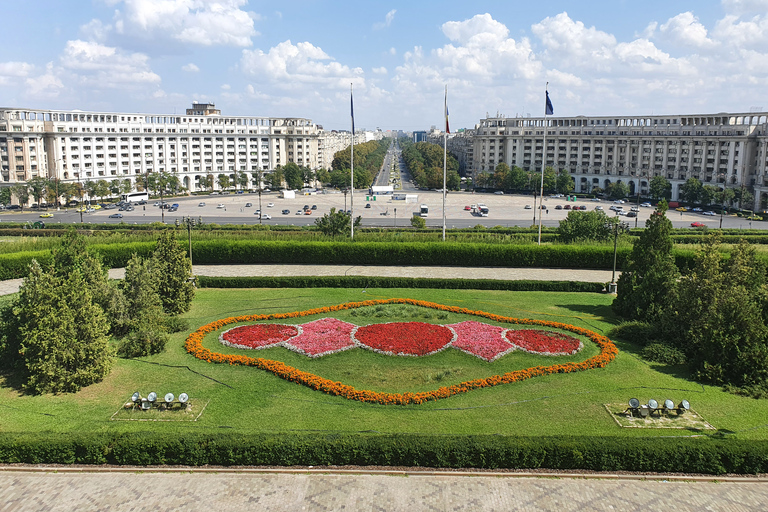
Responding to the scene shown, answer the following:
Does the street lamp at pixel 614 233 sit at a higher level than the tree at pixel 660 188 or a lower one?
lower

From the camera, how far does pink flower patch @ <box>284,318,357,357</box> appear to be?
74.9 feet

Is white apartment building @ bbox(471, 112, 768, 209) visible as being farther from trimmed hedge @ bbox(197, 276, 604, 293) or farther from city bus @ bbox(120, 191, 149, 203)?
trimmed hedge @ bbox(197, 276, 604, 293)

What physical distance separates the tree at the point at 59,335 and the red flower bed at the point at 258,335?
15.4ft

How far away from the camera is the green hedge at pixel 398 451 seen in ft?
49.6

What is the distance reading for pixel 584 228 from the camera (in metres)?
44.0

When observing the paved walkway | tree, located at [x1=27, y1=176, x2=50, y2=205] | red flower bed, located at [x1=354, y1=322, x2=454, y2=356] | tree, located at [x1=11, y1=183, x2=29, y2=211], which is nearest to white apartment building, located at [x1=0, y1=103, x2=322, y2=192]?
tree, located at [x1=11, y1=183, x2=29, y2=211]

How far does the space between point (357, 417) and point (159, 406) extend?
6016 mm

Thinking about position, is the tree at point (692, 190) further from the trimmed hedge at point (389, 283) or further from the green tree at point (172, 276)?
the green tree at point (172, 276)

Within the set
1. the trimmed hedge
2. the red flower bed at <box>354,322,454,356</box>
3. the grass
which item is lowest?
the grass

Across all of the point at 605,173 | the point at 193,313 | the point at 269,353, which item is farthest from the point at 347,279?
the point at 605,173

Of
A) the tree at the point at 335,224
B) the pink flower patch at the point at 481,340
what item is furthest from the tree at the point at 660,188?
the pink flower patch at the point at 481,340

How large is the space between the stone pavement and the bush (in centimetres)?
766

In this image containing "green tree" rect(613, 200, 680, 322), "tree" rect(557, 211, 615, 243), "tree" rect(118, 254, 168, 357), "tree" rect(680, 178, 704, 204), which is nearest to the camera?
"tree" rect(118, 254, 168, 357)

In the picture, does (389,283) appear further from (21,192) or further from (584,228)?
(21,192)
